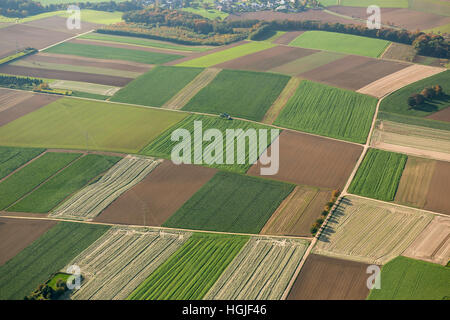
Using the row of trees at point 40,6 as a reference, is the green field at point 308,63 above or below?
below

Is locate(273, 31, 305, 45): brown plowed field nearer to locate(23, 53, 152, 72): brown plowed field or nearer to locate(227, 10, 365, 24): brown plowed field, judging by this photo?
locate(227, 10, 365, 24): brown plowed field

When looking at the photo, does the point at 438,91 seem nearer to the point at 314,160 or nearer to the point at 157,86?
the point at 314,160

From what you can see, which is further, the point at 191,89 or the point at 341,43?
the point at 341,43

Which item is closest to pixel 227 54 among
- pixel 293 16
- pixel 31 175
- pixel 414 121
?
pixel 293 16

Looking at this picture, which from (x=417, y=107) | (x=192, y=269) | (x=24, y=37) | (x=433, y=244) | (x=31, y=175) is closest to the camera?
(x=192, y=269)

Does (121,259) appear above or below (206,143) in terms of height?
below

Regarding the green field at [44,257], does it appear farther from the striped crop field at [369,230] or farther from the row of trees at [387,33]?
the row of trees at [387,33]

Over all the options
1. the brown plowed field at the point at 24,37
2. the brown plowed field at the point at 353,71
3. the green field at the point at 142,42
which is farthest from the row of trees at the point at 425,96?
the brown plowed field at the point at 24,37
